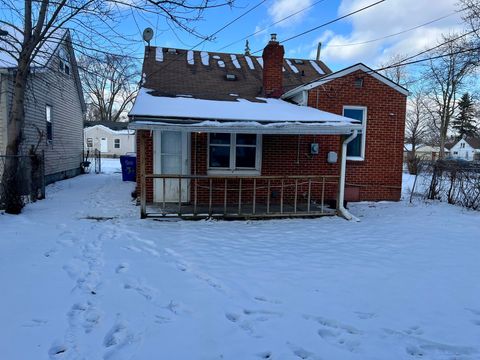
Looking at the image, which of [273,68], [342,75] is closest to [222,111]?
[273,68]

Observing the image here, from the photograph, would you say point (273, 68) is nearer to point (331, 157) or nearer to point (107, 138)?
point (331, 157)

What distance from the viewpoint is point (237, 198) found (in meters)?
10.1

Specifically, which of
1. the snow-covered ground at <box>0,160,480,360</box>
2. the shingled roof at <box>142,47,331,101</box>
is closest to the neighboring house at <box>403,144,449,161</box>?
the shingled roof at <box>142,47,331,101</box>

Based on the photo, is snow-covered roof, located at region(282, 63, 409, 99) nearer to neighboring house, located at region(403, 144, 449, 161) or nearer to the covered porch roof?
the covered porch roof

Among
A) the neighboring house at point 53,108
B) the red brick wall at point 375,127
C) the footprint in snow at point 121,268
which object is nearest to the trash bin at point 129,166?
the neighboring house at point 53,108

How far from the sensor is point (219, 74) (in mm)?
13133

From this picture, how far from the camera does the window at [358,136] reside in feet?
36.9

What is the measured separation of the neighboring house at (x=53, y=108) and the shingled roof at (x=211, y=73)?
2734 millimetres

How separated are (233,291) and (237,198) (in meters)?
5.92

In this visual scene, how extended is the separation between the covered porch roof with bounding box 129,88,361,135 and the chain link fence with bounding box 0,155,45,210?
10.5 ft

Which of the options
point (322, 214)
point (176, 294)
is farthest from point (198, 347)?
point (322, 214)

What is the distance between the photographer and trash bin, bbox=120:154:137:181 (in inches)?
615

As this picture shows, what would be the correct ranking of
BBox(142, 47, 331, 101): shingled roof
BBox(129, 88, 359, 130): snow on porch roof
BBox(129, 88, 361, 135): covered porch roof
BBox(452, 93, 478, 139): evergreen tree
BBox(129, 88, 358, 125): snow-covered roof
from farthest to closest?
BBox(452, 93, 478, 139): evergreen tree, BBox(142, 47, 331, 101): shingled roof, BBox(129, 88, 358, 125): snow-covered roof, BBox(129, 88, 359, 130): snow on porch roof, BBox(129, 88, 361, 135): covered porch roof

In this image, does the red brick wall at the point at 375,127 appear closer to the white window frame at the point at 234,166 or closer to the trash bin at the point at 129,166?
the white window frame at the point at 234,166
